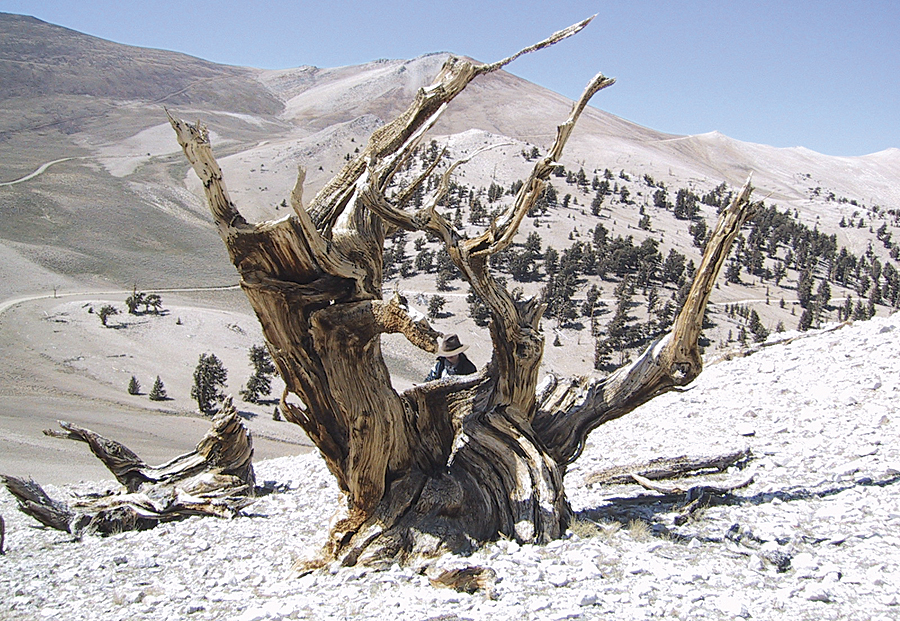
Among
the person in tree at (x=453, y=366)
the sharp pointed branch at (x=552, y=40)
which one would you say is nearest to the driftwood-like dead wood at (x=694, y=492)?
the person in tree at (x=453, y=366)

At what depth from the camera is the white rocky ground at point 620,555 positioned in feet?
14.6

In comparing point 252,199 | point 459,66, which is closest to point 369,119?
point 252,199

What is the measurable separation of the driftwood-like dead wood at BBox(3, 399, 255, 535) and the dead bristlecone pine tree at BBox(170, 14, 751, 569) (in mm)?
2929

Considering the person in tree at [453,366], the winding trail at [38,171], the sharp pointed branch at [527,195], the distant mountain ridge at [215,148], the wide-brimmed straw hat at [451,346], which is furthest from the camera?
the winding trail at [38,171]

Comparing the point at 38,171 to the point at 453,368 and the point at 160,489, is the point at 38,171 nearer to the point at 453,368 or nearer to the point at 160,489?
the point at 160,489

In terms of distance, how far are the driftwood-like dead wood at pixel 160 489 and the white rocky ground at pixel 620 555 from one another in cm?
33

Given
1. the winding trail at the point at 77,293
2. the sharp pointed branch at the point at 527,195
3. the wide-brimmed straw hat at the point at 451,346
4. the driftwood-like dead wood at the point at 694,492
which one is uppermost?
the sharp pointed branch at the point at 527,195

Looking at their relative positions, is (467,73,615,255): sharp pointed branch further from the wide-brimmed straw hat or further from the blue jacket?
the blue jacket

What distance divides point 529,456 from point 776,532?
2.13 m

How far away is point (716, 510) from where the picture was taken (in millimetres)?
6078

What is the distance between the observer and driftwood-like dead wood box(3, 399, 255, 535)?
7.69 meters

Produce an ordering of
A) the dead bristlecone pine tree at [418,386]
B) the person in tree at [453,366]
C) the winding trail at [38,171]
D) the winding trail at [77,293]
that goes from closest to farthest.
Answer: the dead bristlecone pine tree at [418,386]
the person in tree at [453,366]
the winding trail at [77,293]
the winding trail at [38,171]

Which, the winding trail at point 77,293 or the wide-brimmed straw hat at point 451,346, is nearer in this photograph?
the wide-brimmed straw hat at point 451,346

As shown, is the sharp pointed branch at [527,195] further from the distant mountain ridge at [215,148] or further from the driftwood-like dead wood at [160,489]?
the driftwood-like dead wood at [160,489]
